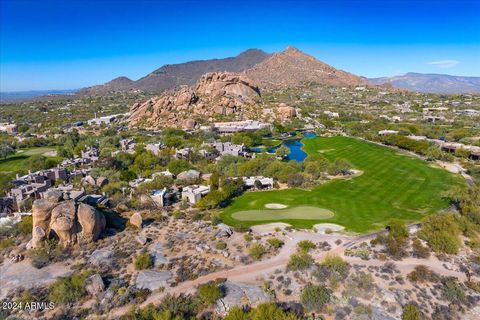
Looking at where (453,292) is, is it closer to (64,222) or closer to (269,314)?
(269,314)

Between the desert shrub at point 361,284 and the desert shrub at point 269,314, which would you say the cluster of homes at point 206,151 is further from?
the desert shrub at point 269,314

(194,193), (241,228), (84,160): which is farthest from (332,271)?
(84,160)

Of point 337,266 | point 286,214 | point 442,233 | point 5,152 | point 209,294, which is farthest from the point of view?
point 5,152

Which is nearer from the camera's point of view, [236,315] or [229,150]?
[236,315]

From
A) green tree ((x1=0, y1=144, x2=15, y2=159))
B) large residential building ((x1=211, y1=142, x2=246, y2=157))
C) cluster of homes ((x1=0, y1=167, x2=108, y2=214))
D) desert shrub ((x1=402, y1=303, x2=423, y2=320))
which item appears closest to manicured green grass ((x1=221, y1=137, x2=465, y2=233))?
desert shrub ((x1=402, y1=303, x2=423, y2=320))

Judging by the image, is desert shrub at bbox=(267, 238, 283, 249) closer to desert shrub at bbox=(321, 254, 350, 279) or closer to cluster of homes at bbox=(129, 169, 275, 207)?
desert shrub at bbox=(321, 254, 350, 279)
